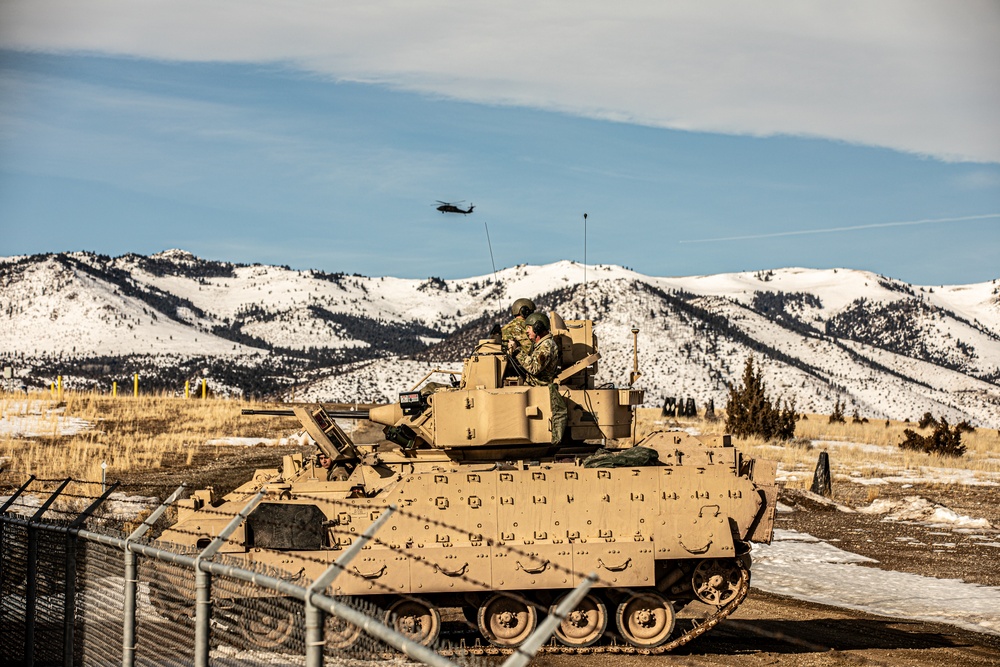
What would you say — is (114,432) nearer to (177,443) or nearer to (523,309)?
(177,443)

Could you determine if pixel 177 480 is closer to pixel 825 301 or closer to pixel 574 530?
pixel 574 530

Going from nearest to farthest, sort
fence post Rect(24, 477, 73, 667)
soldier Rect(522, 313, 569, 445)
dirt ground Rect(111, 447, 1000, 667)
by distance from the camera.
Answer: fence post Rect(24, 477, 73, 667) < dirt ground Rect(111, 447, 1000, 667) < soldier Rect(522, 313, 569, 445)

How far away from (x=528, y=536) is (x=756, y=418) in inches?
1382

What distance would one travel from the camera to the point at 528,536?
13688 millimetres

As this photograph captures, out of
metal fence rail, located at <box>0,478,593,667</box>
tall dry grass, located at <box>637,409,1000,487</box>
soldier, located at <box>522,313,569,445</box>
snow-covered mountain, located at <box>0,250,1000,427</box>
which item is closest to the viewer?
metal fence rail, located at <box>0,478,593,667</box>

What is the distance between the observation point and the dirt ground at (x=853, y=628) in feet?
45.0

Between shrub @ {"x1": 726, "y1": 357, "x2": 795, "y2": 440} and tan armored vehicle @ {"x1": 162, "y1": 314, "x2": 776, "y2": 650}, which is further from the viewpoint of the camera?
shrub @ {"x1": 726, "y1": 357, "x2": 795, "y2": 440}

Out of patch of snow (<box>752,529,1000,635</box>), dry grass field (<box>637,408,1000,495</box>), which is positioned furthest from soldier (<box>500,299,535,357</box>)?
dry grass field (<box>637,408,1000,495</box>)

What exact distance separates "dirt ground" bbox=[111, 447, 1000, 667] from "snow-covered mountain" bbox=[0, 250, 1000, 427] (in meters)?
59.4

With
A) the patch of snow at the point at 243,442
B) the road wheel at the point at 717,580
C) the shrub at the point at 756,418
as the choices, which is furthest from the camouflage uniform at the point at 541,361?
the shrub at the point at 756,418

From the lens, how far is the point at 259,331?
162 m

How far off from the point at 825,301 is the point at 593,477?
7561 inches

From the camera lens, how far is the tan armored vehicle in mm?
13578

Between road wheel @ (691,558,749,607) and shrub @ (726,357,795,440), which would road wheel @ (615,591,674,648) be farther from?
shrub @ (726,357,795,440)
